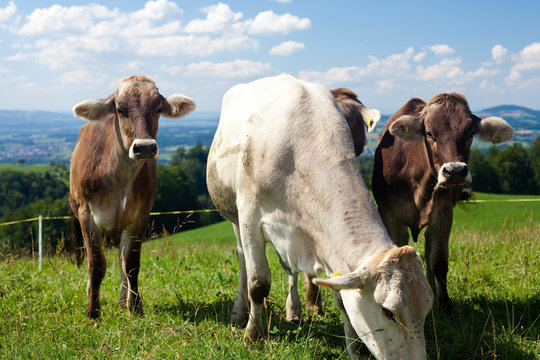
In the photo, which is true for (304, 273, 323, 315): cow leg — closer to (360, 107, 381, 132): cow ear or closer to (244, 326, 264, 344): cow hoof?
(244, 326, 264, 344): cow hoof

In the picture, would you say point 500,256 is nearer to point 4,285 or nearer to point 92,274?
point 92,274

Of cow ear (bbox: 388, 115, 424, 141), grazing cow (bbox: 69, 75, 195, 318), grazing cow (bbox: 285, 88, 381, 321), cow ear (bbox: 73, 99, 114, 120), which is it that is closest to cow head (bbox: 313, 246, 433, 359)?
grazing cow (bbox: 285, 88, 381, 321)

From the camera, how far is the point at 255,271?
4.32 metres

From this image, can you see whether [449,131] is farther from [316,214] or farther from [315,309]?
[315,309]

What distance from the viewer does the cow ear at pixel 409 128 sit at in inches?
205

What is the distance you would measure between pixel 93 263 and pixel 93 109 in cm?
171

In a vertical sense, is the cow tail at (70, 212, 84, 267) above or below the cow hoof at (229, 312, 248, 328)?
above

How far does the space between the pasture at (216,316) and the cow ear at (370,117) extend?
207cm

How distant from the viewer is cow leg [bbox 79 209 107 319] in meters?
5.45

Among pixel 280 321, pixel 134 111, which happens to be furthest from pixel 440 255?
pixel 134 111

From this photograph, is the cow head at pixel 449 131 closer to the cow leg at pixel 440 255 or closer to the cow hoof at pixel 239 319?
the cow leg at pixel 440 255

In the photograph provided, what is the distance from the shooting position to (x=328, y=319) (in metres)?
5.35

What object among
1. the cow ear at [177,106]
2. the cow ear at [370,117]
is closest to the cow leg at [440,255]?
the cow ear at [370,117]

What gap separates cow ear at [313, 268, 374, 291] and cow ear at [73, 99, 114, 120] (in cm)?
362
